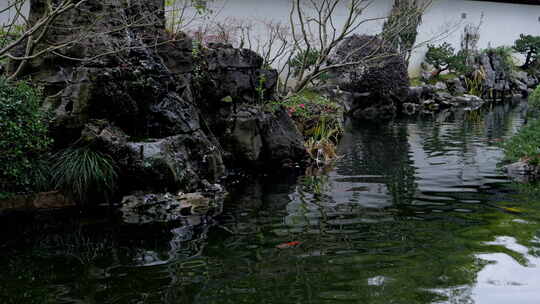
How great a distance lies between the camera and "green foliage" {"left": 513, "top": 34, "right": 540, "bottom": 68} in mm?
30562

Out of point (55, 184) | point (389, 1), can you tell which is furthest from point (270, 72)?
point (389, 1)

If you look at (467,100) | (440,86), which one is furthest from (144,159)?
(440,86)

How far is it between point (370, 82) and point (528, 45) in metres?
15.5

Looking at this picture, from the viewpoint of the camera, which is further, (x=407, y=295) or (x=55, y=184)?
(x=55, y=184)

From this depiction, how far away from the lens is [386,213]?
6.50 m

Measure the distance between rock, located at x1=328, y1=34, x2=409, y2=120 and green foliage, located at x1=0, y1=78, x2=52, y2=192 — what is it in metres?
14.7

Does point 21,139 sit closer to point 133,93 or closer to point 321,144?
point 133,93

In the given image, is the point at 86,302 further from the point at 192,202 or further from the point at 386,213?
the point at 386,213

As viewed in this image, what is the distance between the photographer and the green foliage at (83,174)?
23.2ft

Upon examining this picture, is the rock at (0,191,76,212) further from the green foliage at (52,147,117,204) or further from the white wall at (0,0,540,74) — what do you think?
the white wall at (0,0,540,74)

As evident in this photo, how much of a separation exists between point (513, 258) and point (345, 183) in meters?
4.00

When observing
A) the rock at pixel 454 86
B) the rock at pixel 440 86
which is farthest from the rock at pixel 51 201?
the rock at pixel 454 86

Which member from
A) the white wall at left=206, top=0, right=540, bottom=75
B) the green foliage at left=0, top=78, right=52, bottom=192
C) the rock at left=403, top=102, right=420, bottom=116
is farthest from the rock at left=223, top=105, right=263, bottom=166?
the rock at left=403, top=102, right=420, bottom=116

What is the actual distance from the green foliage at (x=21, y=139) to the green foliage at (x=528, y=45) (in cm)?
3019
